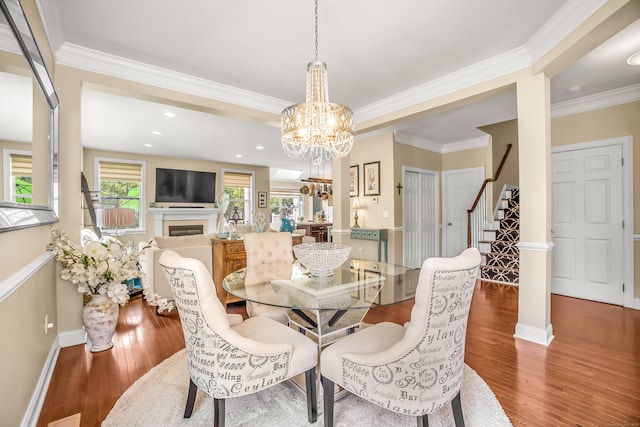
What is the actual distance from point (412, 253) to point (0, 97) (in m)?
5.39

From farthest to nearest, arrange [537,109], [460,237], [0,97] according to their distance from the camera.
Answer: [460,237] < [537,109] < [0,97]

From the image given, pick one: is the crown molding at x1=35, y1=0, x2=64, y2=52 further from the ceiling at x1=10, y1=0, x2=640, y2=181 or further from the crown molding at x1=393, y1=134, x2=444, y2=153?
the crown molding at x1=393, y1=134, x2=444, y2=153

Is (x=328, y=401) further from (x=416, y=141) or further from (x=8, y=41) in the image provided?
(x=416, y=141)

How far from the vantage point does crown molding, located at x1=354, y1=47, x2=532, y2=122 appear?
8.55 feet

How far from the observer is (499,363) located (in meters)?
2.21

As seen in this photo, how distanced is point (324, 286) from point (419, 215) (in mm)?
4175

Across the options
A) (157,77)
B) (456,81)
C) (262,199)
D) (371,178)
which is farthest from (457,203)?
(157,77)

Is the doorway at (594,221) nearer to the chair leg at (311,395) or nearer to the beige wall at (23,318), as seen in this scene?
the chair leg at (311,395)

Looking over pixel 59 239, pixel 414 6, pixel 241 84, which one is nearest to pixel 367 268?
pixel 414 6

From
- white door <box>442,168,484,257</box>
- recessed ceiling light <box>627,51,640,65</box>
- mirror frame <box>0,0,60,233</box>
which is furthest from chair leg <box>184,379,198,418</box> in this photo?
white door <box>442,168,484,257</box>

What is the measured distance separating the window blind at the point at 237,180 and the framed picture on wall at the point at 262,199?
0.41 metres

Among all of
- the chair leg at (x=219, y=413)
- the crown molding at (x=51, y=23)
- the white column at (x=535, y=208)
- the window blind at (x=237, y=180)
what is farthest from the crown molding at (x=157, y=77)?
the window blind at (x=237, y=180)

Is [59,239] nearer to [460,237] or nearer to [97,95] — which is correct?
[97,95]

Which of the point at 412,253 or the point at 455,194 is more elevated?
the point at 455,194
